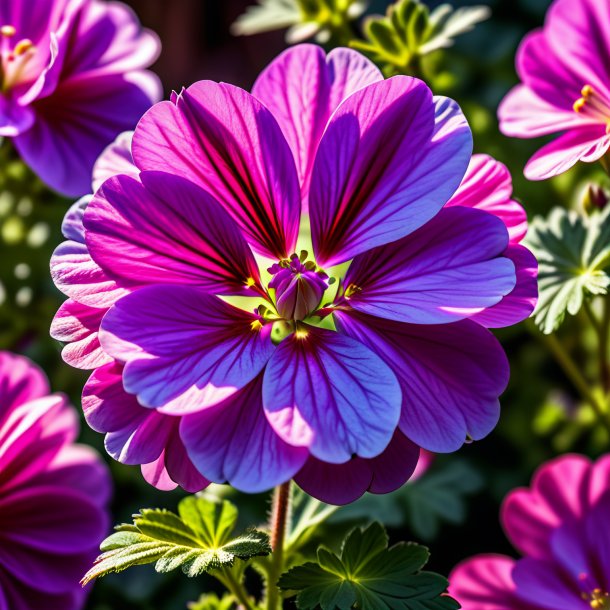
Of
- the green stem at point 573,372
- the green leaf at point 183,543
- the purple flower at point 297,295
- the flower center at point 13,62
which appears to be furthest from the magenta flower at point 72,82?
the green stem at point 573,372

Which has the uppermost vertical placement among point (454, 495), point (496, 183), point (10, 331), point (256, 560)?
point (496, 183)

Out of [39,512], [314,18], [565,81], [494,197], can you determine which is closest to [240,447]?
[494,197]

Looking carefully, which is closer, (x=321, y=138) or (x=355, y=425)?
(x=355, y=425)

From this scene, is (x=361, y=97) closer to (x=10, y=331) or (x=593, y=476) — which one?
(x=593, y=476)

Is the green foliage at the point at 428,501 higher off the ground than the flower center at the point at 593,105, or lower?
lower

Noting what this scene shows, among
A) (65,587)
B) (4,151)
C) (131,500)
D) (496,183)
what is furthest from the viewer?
(131,500)

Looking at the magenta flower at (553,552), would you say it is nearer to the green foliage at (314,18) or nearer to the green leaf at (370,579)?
the green leaf at (370,579)

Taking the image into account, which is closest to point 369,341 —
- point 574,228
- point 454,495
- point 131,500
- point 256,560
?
point 256,560
